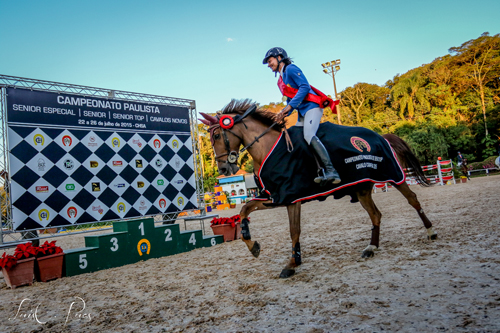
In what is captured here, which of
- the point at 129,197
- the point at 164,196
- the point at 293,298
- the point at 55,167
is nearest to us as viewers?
the point at 293,298

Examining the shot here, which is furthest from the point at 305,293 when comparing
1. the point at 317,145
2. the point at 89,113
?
the point at 89,113

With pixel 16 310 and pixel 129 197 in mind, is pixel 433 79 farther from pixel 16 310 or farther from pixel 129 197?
pixel 16 310

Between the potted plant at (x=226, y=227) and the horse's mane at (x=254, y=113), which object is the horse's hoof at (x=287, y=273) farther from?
the potted plant at (x=226, y=227)

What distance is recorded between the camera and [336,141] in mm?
4262

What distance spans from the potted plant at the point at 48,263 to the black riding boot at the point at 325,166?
4176 mm

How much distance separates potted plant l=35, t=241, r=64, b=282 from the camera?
4.92 metres

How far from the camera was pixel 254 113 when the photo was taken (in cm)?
450

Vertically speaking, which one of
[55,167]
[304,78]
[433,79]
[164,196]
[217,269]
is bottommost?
[217,269]

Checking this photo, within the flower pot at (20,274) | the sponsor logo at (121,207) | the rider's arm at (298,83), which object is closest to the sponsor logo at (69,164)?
the sponsor logo at (121,207)

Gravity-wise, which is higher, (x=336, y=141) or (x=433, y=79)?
(x=433, y=79)

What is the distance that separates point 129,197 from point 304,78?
5.01 metres

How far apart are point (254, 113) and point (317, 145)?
3.36 feet

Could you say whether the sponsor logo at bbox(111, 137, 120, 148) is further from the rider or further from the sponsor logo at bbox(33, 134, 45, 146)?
the rider

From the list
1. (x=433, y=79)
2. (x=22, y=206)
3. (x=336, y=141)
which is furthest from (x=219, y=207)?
(x=433, y=79)
